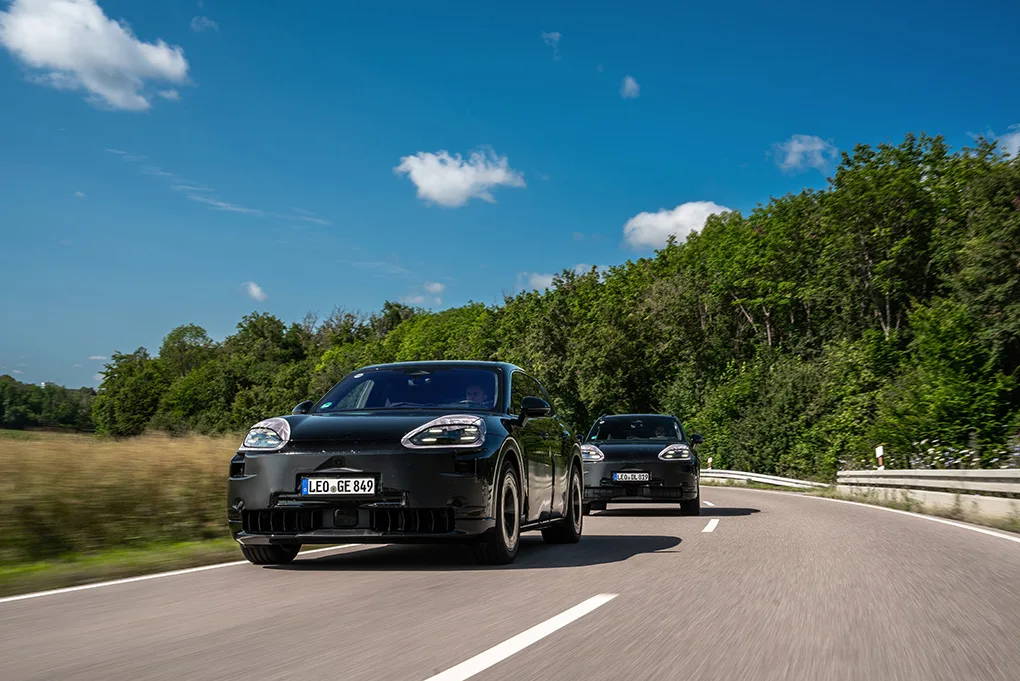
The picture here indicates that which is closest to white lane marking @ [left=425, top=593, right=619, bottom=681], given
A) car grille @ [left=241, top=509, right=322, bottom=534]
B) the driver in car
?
car grille @ [left=241, top=509, right=322, bottom=534]

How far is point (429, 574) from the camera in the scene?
25.0 ft

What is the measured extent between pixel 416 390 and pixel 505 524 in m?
1.53

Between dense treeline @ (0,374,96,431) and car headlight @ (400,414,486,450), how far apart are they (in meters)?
5.85

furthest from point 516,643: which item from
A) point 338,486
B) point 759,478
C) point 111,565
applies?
point 759,478

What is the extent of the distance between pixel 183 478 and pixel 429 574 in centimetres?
459

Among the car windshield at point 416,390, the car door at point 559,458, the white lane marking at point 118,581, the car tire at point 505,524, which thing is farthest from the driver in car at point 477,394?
the white lane marking at point 118,581

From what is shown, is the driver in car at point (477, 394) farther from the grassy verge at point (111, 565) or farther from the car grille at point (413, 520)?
the grassy verge at point (111, 565)

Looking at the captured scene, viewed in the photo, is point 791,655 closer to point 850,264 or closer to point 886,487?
point 886,487

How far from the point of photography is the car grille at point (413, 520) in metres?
7.43

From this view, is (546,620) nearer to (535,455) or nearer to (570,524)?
(535,455)

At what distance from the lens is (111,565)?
7934 millimetres

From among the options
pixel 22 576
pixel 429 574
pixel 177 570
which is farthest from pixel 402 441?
pixel 22 576

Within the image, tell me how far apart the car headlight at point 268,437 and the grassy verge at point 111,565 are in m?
1.23

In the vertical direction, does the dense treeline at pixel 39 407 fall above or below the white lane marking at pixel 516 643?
above
